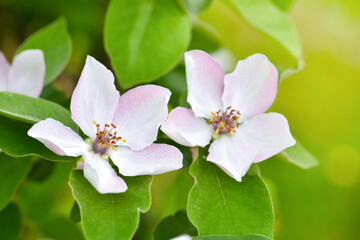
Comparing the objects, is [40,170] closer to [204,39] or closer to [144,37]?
[144,37]

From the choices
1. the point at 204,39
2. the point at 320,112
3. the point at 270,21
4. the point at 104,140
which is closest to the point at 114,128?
the point at 104,140

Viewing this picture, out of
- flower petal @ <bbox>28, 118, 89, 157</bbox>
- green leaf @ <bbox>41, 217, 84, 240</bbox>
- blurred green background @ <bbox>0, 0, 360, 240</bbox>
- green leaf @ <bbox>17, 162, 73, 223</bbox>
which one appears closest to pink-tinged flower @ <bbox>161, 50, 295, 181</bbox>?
flower petal @ <bbox>28, 118, 89, 157</bbox>

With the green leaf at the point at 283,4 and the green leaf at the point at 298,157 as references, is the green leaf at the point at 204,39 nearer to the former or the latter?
the green leaf at the point at 283,4

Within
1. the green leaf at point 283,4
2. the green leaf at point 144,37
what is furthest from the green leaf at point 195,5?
the green leaf at point 283,4

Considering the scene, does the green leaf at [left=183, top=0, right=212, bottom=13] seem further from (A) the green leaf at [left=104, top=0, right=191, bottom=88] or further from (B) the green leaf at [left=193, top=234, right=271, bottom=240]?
(B) the green leaf at [left=193, top=234, right=271, bottom=240]

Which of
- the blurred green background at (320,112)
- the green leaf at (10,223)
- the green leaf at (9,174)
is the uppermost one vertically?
the green leaf at (9,174)

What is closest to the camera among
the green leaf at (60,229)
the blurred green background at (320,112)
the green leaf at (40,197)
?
the green leaf at (60,229)
